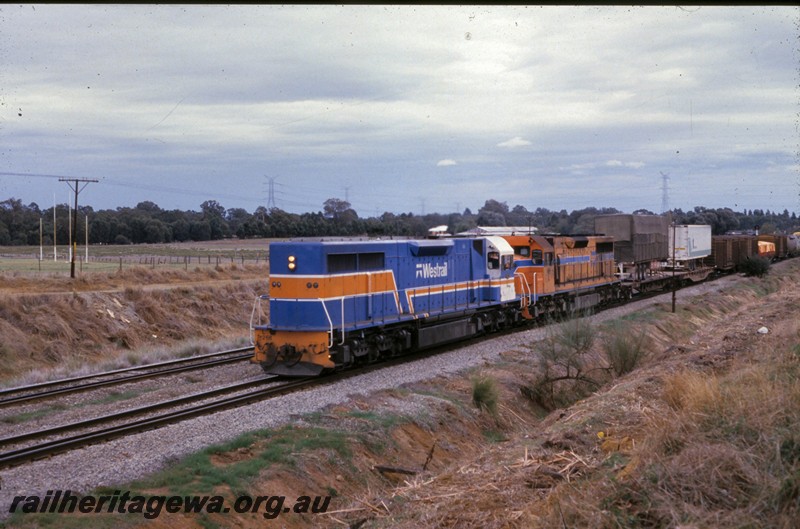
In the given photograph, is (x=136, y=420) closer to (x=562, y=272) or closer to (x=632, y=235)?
(x=562, y=272)

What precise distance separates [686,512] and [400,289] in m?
14.2

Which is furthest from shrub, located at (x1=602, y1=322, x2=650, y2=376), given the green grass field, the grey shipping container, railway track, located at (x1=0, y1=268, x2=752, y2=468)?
the green grass field

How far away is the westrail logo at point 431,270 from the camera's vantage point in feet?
67.9

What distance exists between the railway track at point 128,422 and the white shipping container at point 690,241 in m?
34.2

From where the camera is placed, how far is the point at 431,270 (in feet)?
69.9

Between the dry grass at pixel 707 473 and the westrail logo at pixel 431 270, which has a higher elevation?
the westrail logo at pixel 431 270

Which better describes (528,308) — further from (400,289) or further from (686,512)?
(686,512)

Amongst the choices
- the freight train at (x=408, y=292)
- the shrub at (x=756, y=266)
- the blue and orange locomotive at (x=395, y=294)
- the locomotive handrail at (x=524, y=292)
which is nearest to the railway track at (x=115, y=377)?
the freight train at (x=408, y=292)

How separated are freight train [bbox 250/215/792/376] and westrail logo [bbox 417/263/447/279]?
30mm

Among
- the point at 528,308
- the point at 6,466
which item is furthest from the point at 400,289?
the point at 6,466

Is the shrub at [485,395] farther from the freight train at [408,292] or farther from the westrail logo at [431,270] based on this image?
the westrail logo at [431,270]

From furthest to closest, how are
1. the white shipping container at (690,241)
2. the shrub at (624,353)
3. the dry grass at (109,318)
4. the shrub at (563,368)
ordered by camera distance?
the white shipping container at (690,241), the dry grass at (109,318), the shrub at (624,353), the shrub at (563,368)

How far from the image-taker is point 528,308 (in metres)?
27.0

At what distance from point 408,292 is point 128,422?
364 inches
